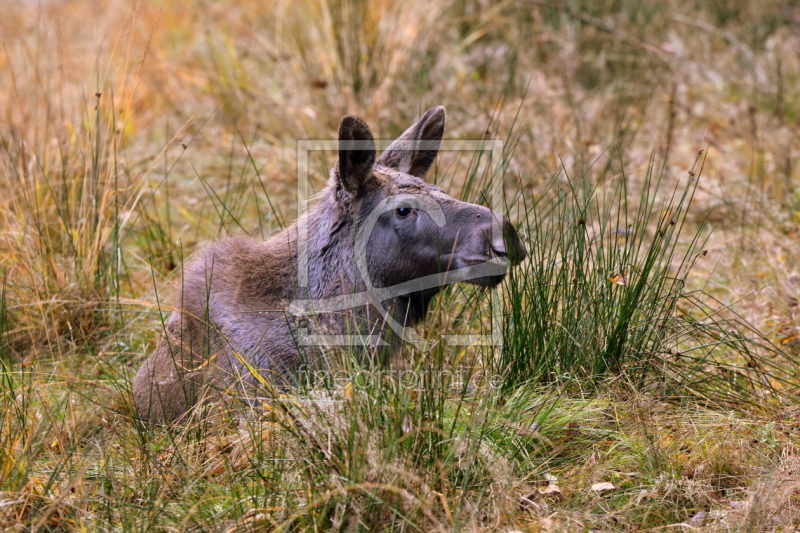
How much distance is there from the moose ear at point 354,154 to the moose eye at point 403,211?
0.79 feet

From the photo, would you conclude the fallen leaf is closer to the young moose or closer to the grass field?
the grass field

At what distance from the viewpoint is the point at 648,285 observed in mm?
4629

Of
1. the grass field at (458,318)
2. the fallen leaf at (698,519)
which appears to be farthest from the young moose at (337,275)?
the fallen leaf at (698,519)

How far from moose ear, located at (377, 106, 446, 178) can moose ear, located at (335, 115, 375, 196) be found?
54 cm

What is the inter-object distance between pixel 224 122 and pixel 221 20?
372cm

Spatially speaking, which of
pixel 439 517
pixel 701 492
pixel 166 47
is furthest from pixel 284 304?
pixel 166 47

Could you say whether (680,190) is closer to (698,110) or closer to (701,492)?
(698,110)

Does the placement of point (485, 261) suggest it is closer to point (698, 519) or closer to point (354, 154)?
point (354, 154)

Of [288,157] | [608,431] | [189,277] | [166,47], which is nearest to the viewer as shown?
[608,431]

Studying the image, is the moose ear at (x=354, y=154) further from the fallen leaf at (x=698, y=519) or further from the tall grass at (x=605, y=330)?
the fallen leaf at (x=698, y=519)

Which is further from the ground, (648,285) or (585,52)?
(585,52)

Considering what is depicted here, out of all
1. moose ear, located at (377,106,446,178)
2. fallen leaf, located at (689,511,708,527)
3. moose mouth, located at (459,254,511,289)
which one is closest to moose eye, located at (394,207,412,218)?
moose mouth, located at (459,254,511,289)

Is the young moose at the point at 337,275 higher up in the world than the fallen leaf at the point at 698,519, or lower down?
higher up

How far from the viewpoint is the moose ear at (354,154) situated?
174 inches
